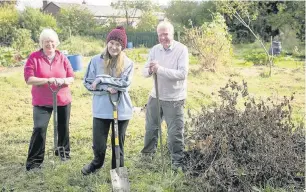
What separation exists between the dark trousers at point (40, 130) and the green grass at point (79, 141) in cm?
13

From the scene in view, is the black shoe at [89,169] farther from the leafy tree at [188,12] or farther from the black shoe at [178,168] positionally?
the leafy tree at [188,12]

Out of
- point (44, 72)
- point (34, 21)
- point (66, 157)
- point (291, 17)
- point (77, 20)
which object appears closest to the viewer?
point (44, 72)

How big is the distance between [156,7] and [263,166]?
31627 mm

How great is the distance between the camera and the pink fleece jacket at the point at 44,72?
363cm

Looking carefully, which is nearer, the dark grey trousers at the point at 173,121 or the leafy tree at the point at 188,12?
the dark grey trousers at the point at 173,121

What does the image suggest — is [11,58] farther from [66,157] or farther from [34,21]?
[66,157]

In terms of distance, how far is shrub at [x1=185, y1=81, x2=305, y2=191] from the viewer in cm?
324

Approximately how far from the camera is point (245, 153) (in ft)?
11.0

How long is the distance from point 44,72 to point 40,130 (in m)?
0.58

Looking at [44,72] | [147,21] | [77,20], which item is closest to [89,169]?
[44,72]

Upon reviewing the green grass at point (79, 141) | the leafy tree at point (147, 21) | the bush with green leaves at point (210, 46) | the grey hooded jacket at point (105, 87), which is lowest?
the green grass at point (79, 141)

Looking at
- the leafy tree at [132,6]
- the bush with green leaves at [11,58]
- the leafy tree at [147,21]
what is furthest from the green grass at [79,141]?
the leafy tree at [132,6]

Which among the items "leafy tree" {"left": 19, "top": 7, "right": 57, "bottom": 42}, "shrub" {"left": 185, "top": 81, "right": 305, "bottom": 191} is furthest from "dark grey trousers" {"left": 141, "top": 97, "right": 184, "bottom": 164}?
"leafy tree" {"left": 19, "top": 7, "right": 57, "bottom": 42}

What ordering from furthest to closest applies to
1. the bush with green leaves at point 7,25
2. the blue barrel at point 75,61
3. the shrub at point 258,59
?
the bush with green leaves at point 7,25, the shrub at point 258,59, the blue barrel at point 75,61
